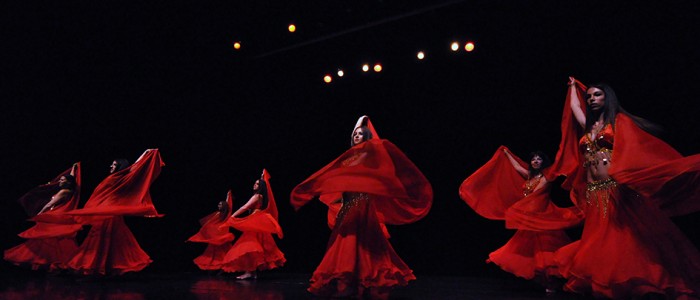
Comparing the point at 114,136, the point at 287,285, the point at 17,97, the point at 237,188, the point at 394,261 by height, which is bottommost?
the point at 287,285

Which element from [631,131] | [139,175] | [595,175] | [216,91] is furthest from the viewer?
[216,91]

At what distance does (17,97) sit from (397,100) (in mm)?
5644

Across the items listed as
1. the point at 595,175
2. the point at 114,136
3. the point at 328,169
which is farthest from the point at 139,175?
the point at 595,175

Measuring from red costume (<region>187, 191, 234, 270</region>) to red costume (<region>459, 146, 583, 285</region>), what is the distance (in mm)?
3668

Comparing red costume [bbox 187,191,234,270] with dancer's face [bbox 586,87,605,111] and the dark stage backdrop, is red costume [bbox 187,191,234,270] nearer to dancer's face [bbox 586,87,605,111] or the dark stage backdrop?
the dark stage backdrop

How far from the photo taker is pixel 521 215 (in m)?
4.22

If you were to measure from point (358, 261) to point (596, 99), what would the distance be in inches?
84.6

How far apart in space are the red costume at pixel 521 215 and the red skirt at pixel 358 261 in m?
1.46

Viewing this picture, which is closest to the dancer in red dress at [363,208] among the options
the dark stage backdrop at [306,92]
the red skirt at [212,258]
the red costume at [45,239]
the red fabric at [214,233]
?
the dark stage backdrop at [306,92]

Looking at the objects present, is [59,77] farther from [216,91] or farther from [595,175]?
[595,175]

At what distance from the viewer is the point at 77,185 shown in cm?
629

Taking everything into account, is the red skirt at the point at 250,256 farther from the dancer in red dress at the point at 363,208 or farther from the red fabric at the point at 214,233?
the dancer in red dress at the point at 363,208

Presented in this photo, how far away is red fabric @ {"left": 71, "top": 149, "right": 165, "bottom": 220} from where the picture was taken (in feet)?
16.6

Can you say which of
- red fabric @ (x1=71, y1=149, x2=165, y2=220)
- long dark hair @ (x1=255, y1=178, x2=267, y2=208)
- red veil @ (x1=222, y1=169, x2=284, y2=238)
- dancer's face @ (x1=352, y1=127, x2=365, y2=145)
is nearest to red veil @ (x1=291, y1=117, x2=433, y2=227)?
dancer's face @ (x1=352, y1=127, x2=365, y2=145)
